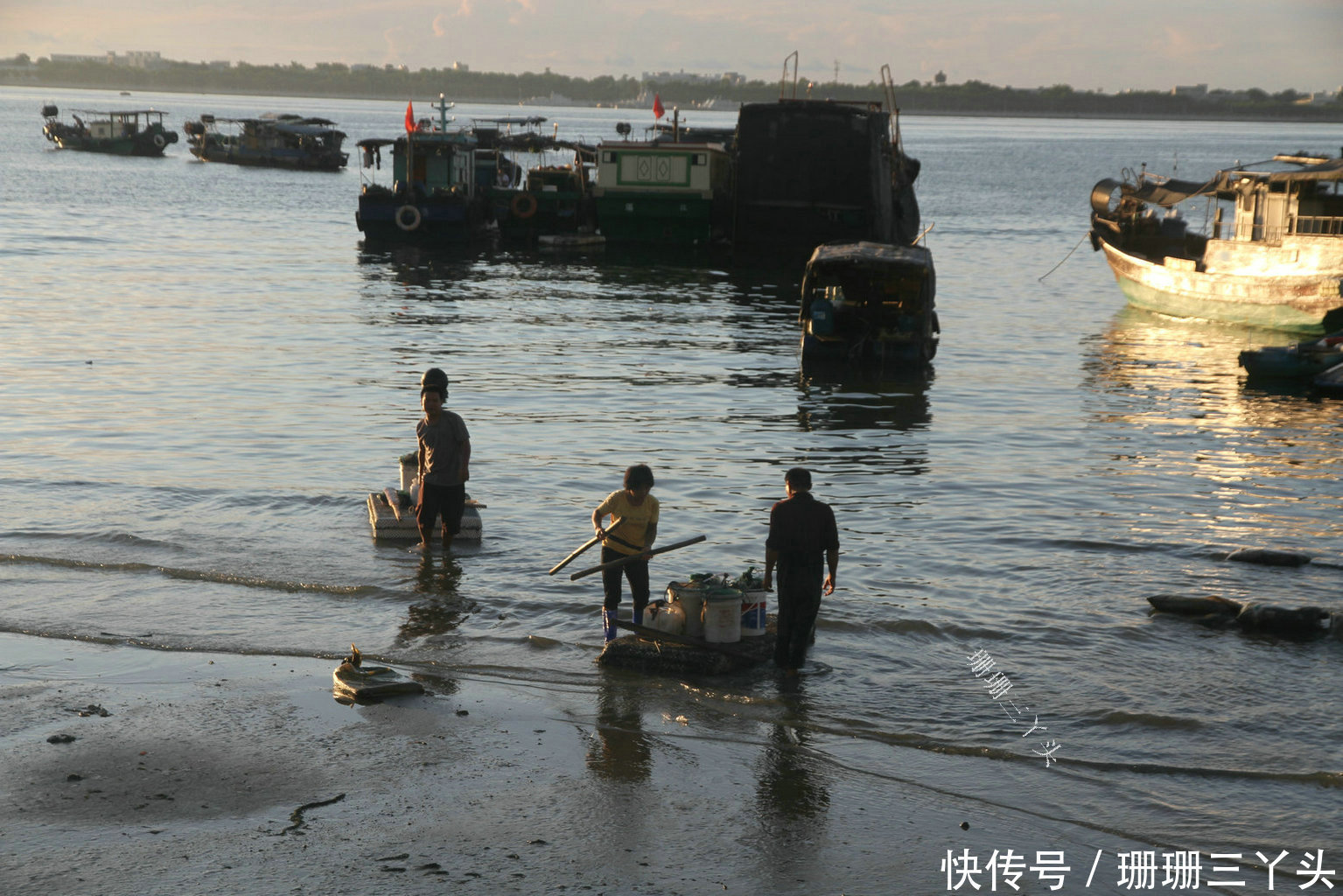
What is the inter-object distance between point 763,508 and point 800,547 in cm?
588

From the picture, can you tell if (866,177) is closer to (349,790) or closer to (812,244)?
(812,244)

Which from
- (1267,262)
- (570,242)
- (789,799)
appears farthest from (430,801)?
(570,242)

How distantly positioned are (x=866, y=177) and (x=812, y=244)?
304 centimetres

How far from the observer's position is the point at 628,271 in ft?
145

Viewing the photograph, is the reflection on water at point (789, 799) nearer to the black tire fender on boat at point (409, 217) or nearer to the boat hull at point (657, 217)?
the boat hull at point (657, 217)

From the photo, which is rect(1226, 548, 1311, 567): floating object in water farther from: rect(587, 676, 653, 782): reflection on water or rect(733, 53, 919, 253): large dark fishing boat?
rect(733, 53, 919, 253): large dark fishing boat

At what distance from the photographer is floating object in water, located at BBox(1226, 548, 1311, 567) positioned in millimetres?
12586

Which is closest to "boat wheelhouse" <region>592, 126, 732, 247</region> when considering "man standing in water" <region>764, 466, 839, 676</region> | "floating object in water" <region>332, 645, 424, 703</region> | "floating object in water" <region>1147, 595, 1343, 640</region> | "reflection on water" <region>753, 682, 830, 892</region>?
"floating object in water" <region>1147, 595, 1343, 640</region>

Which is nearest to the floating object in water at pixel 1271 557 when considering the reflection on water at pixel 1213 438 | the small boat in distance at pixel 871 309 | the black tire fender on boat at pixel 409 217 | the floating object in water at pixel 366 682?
→ the reflection on water at pixel 1213 438

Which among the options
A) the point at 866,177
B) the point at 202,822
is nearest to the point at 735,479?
the point at 202,822

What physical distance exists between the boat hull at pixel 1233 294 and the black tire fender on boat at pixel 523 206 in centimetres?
2183

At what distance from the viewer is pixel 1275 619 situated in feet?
33.6

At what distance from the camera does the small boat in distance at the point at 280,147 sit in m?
100

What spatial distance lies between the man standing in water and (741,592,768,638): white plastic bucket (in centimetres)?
39
